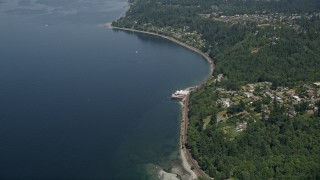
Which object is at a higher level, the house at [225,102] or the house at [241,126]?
the house at [225,102]

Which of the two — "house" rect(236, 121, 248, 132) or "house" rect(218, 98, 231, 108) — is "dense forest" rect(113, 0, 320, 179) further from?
"house" rect(218, 98, 231, 108)

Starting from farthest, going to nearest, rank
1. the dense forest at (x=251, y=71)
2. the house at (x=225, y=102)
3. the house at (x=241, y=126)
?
the house at (x=225, y=102), the house at (x=241, y=126), the dense forest at (x=251, y=71)

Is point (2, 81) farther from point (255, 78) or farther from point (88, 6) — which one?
point (88, 6)

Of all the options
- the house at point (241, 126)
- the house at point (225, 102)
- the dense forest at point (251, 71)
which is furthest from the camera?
the house at point (225, 102)

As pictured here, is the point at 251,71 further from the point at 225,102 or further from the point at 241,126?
the point at 241,126

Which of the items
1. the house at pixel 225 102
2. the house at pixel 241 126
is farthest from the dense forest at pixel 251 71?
the house at pixel 225 102

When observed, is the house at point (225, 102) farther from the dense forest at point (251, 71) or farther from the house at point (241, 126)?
the house at point (241, 126)

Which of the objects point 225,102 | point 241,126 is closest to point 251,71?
point 225,102
